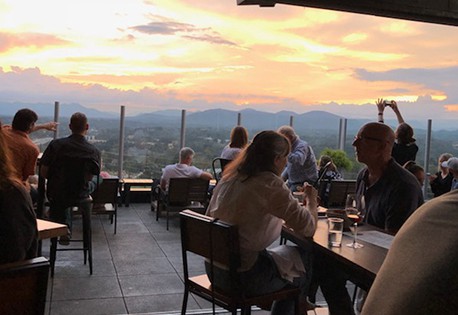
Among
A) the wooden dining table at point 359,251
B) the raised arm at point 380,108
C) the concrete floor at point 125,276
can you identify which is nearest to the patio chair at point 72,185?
the concrete floor at point 125,276

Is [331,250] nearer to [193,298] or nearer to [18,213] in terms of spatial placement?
[18,213]


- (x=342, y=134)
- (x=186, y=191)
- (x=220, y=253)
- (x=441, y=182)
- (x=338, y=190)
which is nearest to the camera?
(x=220, y=253)

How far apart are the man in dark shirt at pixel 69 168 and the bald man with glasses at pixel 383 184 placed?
2700 mm

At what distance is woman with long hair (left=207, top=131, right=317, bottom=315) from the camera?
2664 millimetres

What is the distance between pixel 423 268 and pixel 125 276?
4.16 meters

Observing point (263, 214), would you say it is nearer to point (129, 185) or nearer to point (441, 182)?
point (441, 182)

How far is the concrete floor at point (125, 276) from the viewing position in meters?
3.84

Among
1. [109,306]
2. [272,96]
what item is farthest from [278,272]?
[272,96]

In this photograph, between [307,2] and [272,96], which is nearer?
[307,2]

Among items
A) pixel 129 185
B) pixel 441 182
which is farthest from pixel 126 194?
pixel 441 182

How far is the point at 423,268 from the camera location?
2.83ft

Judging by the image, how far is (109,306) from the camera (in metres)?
3.84

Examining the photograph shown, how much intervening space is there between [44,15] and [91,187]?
320cm

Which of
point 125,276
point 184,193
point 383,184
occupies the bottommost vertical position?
point 125,276
